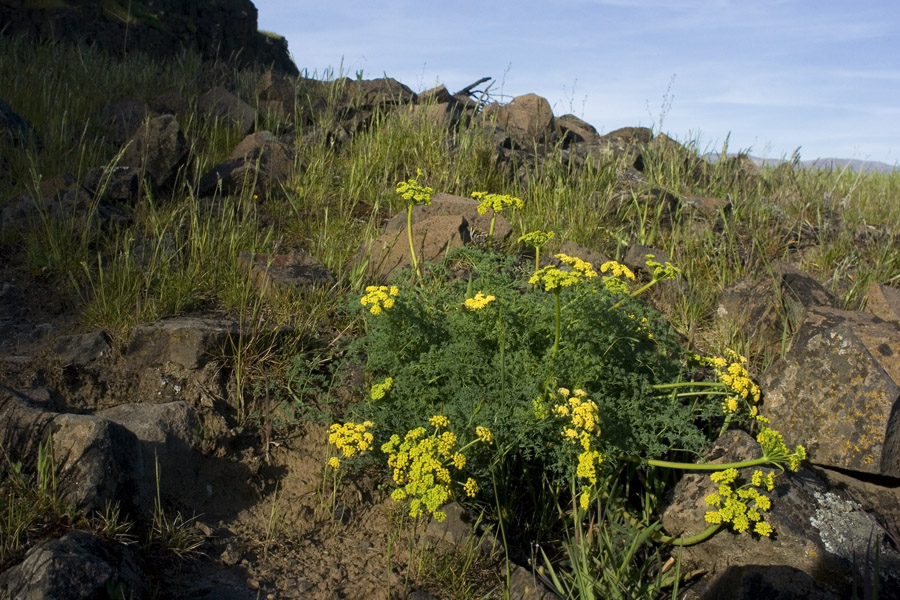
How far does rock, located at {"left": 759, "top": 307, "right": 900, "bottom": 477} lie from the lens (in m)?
3.33

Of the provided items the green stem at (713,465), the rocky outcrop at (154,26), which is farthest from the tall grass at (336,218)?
the rocky outcrop at (154,26)

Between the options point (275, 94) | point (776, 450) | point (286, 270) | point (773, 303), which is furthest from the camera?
point (275, 94)

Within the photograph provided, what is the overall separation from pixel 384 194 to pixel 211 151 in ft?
5.36

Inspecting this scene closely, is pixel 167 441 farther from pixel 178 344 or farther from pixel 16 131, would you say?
pixel 16 131

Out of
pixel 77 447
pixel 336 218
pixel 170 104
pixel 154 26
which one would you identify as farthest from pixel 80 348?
pixel 154 26

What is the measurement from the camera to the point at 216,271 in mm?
4086

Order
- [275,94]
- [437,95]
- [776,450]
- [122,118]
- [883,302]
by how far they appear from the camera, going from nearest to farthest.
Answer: [776,450] → [883,302] → [122,118] → [275,94] → [437,95]

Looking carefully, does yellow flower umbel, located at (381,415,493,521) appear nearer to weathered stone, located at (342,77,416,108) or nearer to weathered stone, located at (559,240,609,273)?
weathered stone, located at (559,240,609,273)

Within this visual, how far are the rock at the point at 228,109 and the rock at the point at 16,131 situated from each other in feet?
4.88

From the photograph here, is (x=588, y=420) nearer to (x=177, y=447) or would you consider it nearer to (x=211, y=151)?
(x=177, y=447)

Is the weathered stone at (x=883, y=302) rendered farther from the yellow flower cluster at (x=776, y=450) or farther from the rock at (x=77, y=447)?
the rock at (x=77, y=447)

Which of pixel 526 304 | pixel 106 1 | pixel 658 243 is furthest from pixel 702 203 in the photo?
pixel 106 1

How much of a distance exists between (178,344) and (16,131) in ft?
10.1

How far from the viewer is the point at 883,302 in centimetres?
454
